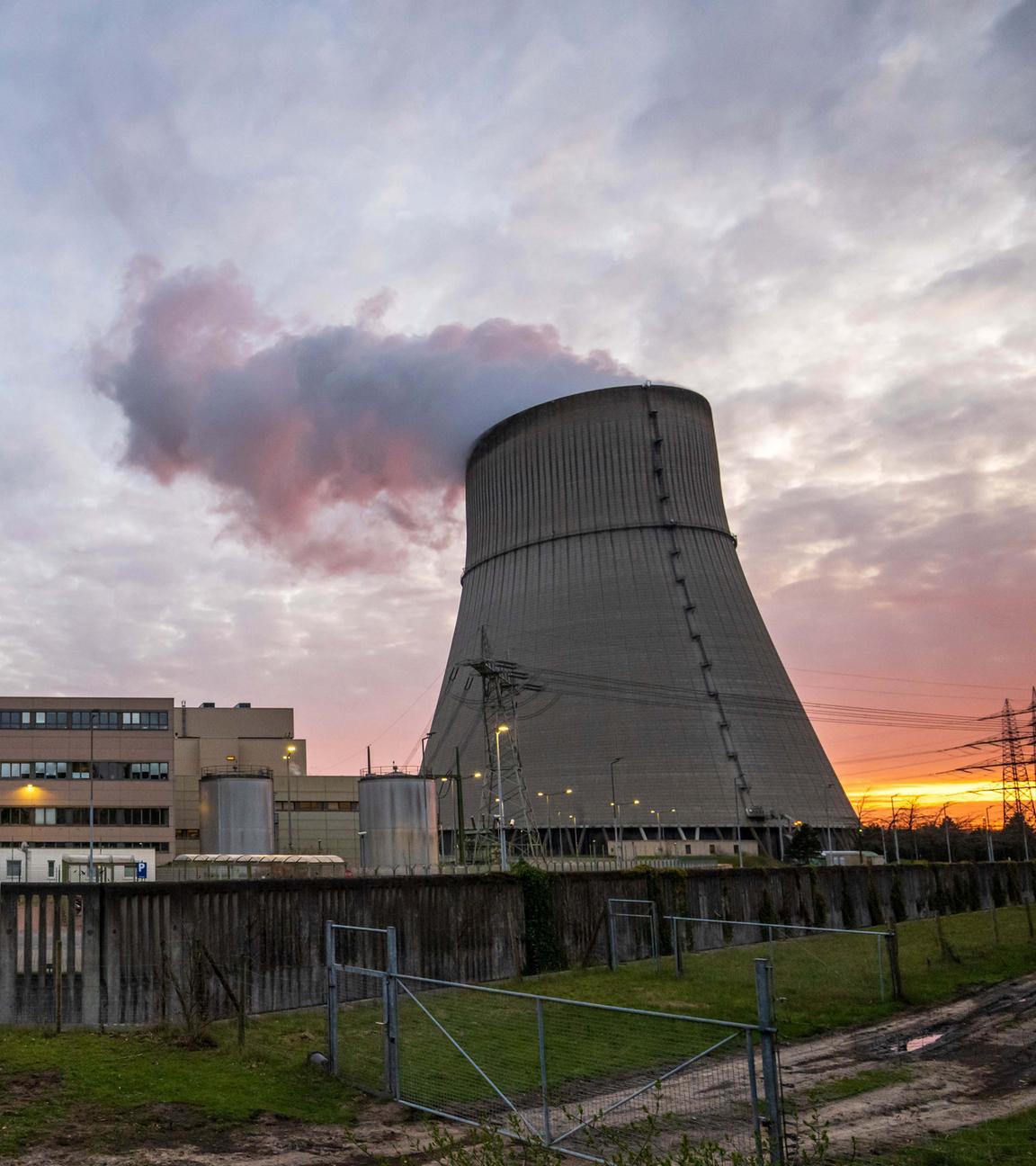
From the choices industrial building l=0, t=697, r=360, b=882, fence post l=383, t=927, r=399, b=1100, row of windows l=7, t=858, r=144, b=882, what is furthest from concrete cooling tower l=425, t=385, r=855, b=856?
fence post l=383, t=927, r=399, b=1100

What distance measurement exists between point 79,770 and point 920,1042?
4855cm

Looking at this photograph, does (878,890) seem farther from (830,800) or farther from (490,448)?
(490,448)

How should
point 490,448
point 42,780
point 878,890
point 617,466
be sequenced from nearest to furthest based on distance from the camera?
point 878,890, point 42,780, point 617,466, point 490,448

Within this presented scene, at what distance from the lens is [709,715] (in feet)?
177

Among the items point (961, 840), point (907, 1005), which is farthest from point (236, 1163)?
point (961, 840)

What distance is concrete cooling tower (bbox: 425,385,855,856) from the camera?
53812 mm

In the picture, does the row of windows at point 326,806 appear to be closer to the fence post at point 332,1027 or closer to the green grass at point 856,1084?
the fence post at point 332,1027

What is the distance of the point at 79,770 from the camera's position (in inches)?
2108

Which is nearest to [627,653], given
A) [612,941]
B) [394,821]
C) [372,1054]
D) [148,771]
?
[394,821]

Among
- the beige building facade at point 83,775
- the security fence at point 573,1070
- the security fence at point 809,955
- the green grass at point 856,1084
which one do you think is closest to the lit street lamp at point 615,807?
the beige building facade at point 83,775

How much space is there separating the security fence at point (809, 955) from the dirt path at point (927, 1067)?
97 cm

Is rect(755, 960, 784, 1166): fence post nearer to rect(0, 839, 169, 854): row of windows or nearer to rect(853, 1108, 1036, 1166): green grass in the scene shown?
rect(853, 1108, 1036, 1166): green grass

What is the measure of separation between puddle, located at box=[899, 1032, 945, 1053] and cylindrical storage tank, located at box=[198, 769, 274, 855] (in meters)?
42.3

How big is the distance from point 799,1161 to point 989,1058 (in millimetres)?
5688
